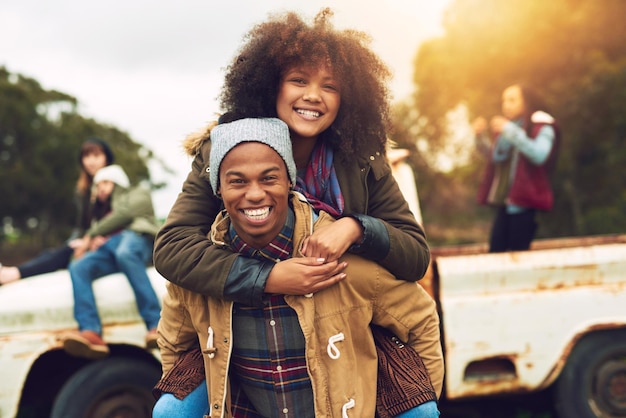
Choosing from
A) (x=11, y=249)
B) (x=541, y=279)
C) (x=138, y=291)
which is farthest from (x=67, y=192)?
(x=541, y=279)

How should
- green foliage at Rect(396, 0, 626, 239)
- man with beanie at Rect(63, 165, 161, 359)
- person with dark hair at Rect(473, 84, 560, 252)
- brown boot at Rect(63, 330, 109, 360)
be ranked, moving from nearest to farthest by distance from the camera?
brown boot at Rect(63, 330, 109, 360), man with beanie at Rect(63, 165, 161, 359), person with dark hair at Rect(473, 84, 560, 252), green foliage at Rect(396, 0, 626, 239)

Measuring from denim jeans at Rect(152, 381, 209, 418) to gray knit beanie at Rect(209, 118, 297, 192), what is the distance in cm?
79

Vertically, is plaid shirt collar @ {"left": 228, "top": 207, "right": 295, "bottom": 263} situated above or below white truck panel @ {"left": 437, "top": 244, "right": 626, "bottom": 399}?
above

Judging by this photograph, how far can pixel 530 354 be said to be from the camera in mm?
3092

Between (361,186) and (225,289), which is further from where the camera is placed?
(361,186)

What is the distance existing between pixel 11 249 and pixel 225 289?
71.8 ft

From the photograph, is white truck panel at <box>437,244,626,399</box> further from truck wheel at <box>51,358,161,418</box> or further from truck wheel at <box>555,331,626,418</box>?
truck wheel at <box>51,358,161,418</box>

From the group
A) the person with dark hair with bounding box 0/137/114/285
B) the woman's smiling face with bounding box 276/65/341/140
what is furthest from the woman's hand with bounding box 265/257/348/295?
the person with dark hair with bounding box 0/137/114/285

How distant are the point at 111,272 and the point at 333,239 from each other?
2.14 meters

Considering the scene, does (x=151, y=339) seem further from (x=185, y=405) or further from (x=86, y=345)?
(x=185, y=405)

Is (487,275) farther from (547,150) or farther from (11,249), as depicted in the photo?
(11,249)

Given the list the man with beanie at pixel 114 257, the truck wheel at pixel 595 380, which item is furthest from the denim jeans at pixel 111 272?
the truck wheel at pixel 595 380

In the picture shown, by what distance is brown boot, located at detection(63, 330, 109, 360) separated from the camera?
2918mm

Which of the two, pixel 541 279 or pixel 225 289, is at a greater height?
pixel 225 289
